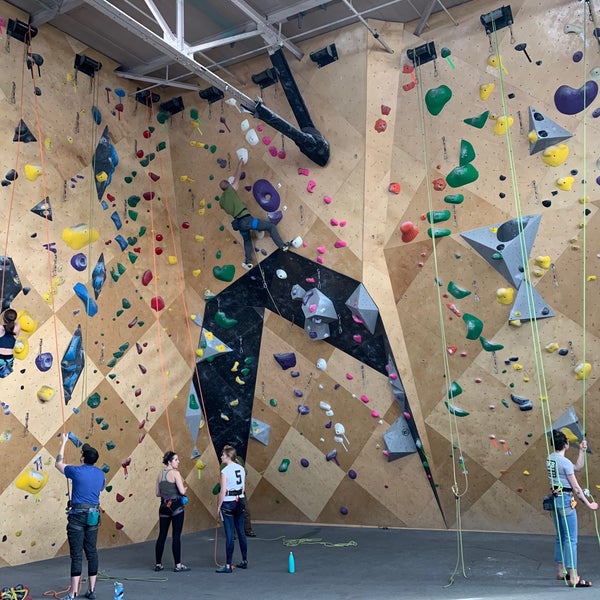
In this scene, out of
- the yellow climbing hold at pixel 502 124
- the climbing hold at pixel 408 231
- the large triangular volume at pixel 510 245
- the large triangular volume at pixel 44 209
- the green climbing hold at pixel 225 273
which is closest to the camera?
the large triangular volume at pixel 510 245

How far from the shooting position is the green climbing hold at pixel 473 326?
6.84 m

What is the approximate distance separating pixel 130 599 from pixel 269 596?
998 millimetres

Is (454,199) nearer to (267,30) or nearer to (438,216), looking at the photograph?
(438,216)

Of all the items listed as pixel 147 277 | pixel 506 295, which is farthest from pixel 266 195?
pixel 506 295

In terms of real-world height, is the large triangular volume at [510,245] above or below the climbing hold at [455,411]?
above

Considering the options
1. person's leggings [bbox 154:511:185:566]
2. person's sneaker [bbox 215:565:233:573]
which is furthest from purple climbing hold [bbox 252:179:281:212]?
person's sneaker [bbox 215:565:233:573]

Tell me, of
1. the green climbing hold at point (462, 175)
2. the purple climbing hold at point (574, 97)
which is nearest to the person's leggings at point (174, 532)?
the green climbing hold at point (462, 175)

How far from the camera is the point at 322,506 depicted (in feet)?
25.9

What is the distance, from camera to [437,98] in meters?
7.05

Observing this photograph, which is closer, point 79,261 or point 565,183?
point 565,183

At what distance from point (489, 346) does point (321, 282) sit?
2.05m

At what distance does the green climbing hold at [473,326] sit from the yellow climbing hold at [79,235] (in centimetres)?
428

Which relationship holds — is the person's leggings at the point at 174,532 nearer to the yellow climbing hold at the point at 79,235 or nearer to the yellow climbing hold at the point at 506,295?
the yellow climbing hold at the point at 79,235

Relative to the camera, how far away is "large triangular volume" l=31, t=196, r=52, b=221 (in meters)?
6.90
